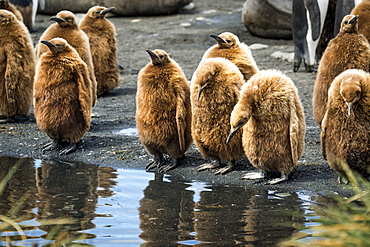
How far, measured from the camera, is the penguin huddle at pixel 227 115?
439cm

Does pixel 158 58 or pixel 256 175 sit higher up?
pixel 158 58

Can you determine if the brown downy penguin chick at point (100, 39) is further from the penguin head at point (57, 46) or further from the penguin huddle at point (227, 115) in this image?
the penguin huddle at point (227, 115)

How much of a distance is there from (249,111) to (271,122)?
205mm

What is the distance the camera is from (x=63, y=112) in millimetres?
5359

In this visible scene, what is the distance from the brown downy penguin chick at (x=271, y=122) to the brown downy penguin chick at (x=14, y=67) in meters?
2.75

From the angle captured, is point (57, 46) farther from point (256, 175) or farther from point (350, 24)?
point (350, 24)

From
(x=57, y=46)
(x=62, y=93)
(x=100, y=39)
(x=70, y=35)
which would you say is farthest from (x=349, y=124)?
(x=100, y=39)

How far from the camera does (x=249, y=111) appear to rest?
14.2 ft

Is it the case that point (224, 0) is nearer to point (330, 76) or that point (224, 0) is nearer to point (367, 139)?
point (330, 76)

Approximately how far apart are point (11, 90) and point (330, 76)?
3138 mm

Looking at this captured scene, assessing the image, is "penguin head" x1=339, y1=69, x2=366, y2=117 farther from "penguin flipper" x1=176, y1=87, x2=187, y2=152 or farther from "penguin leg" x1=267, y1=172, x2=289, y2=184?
"penguin flipper" x1=176, y1=87, x2=187, y2=152

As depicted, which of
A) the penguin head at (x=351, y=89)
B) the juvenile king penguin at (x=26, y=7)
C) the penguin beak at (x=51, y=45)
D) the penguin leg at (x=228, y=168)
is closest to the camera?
the penguin head at (x=351, y=89)

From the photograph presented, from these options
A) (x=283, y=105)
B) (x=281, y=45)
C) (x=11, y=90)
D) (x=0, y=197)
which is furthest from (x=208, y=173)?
(x=281, y=45)

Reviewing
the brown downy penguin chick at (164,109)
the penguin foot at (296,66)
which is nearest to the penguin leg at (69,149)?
the brown downy penguin chick at (164,109)
